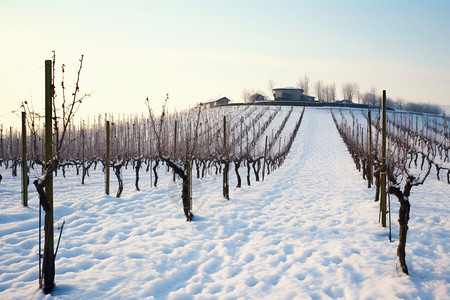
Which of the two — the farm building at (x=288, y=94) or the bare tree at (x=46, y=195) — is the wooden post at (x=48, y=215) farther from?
the farm building at (x=288, y=94)

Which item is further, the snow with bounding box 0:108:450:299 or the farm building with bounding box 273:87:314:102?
the farm building with bounding box 273:87:314:102

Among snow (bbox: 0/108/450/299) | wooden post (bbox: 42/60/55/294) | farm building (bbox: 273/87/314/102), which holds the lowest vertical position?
snow (bbox: 0/108/450/299)

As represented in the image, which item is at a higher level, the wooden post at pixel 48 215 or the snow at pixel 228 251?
the wooden post at pixel 48 215

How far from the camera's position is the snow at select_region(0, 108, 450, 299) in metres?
3.57

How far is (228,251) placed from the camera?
4.85 m

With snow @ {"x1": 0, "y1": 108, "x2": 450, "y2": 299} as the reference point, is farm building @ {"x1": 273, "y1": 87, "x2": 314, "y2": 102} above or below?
above

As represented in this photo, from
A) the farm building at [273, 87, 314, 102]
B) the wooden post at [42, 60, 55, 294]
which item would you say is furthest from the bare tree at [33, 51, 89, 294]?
the farm building at [273, 87, 314, 102]

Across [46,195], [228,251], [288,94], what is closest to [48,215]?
[46,195]

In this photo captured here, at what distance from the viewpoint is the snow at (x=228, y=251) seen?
3574mm

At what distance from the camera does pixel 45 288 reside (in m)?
3.24

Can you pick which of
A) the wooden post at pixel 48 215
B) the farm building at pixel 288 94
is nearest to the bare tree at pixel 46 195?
the wooden post at pixel 48 215

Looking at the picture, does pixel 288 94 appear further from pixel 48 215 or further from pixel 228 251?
pixel 48 215

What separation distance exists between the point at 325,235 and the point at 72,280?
4128 millimetres

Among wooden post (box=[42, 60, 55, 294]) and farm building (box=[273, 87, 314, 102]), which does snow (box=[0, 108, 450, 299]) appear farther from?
farm building (box=[273, 87, 314, 102])
